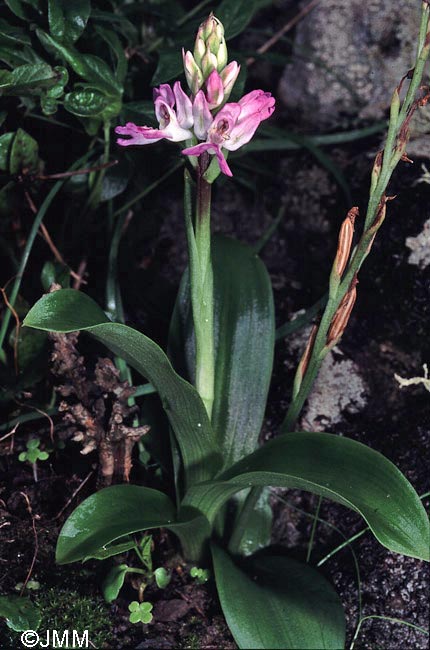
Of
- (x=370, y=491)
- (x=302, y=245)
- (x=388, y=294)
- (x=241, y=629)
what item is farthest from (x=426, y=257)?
(x=241, y=629)

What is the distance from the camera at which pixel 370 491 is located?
1095mm

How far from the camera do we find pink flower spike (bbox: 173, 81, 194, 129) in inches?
39.6

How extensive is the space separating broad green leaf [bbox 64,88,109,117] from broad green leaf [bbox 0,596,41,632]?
0.92 metres

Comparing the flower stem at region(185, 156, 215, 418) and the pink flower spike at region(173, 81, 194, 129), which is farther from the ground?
the pink flower spike at region(173, 81, 194, 129)

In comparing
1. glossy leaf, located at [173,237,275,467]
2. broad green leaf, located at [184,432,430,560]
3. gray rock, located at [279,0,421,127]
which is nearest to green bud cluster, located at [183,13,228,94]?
glossy leaf, located at [173,237,275,467]

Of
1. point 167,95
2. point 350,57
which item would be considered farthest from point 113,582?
point 350,57

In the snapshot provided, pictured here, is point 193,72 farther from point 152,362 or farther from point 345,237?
point 152,362

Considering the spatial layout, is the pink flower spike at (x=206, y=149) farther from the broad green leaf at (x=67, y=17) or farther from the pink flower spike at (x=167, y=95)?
the broad green leaf at (x=67, y=17)

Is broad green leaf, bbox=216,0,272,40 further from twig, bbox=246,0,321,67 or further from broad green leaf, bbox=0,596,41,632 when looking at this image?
broad green leaf, bbox=0,596,41,632

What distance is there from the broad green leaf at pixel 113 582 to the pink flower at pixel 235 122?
2.42 ft

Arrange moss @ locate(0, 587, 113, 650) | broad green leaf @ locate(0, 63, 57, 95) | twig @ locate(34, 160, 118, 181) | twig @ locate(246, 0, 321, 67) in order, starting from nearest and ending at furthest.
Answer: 1. moss @ locate(0, 587, 113, 650)
2. broad green leaf @ locate(0, 63, 57, 95)
3. twig @ locate(34, 160, 118, 181)
4. twig @ locate(246, 0, 321, 67)

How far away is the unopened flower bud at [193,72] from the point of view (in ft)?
3.35

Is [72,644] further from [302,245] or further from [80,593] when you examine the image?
[302,245]

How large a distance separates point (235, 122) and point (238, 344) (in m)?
0.52
